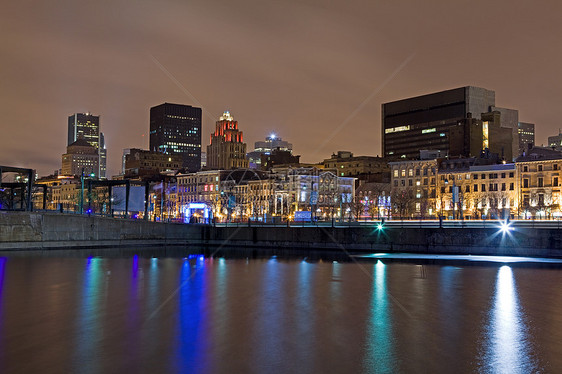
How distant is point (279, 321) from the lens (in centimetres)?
2545

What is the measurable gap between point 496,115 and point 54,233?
158 m

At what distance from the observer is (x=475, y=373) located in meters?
17.7

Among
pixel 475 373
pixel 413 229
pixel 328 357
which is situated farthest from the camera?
pixel 413 229

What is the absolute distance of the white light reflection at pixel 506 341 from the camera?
1845 cm

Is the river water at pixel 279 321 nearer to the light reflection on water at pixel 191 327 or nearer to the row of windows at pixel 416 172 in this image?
the light reflection on water at pixel 191 327

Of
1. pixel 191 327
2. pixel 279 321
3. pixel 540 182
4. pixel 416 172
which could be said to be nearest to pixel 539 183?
pixel 540 182

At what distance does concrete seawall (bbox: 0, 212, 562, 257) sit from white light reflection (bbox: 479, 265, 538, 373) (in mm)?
26256

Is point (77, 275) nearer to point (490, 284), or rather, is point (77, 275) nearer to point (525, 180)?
point (490, 284)

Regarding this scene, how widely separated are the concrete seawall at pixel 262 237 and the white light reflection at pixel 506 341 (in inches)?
1034

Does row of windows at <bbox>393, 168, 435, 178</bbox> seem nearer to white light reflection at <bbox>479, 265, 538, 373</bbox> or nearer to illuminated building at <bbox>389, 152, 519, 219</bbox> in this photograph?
illuminated building at <bbox>389, 152, 519, 219</bbox>

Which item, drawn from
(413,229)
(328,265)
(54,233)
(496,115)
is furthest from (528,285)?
(496,115)

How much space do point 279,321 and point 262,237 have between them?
53858mm

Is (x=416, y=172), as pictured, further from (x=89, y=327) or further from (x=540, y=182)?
(x=89, y=327)

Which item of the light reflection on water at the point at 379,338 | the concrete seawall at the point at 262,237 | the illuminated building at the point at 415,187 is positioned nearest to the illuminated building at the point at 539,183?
the illuminated building at the point at 415,187
